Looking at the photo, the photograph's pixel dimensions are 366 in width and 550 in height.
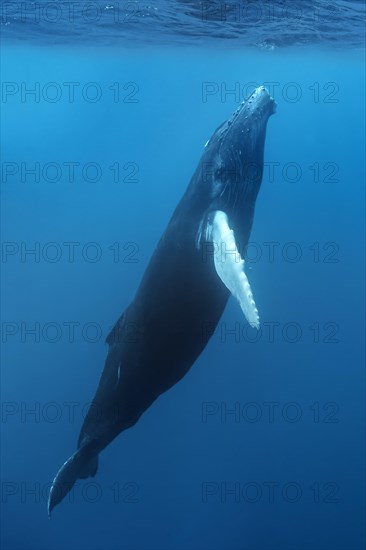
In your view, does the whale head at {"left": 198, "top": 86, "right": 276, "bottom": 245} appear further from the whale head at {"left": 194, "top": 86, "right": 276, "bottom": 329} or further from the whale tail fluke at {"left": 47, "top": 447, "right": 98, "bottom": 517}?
the whale tail fluke at {"left": 47, "top": 447, "right": 98, "bottom": 517}

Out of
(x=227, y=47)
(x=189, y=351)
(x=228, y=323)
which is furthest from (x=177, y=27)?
(x=189, y=351)

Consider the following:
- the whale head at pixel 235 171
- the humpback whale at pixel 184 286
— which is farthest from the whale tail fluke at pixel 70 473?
the whale head at pixel 235 171

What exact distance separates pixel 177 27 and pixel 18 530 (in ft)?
37.6

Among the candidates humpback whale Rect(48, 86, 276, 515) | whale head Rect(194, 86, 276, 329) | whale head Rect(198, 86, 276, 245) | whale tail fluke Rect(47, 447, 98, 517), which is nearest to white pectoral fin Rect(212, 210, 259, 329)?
humpback whale Rect(48, 86, 276, 515)

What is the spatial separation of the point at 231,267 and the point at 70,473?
3.68 meters

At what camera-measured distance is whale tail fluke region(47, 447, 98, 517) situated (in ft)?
23.0

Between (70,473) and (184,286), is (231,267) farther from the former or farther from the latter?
(70,473)

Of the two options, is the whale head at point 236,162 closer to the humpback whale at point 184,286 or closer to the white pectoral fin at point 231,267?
the humpback whale at point 184,286

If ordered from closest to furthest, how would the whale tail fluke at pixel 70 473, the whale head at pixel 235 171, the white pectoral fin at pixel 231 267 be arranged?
the white pectoral fin at pixel 231 267 < the whale head at pixel 235 171 < the whale tail fluke at pixel 70 473

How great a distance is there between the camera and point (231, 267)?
541 cm

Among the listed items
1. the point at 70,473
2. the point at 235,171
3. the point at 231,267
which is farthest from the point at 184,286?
the point at 70,473

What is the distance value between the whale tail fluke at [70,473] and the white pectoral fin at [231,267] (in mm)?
3376

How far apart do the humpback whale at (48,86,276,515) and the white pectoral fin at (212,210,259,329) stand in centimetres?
2

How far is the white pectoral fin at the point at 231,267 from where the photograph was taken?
513 centimetres
